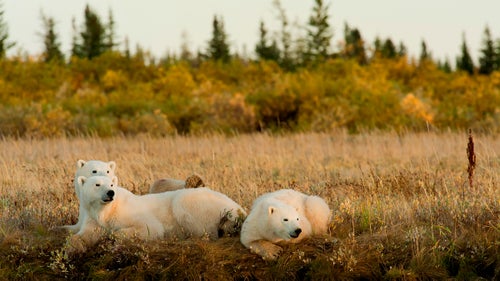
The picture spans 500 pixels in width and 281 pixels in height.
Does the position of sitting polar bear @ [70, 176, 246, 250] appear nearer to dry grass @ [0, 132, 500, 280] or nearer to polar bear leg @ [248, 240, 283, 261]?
dry grass @ [0, 132, 500, 280]

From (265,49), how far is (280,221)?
57.8 metres

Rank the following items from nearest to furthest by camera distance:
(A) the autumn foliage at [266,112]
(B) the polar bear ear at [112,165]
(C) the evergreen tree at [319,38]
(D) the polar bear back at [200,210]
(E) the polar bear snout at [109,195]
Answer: (E) the polar bear snout at [109,195] < (D) the polar bear back at [200,210] < (B) the polar bear ear at [112,165] < (A) the autumn foliage at [266,112] < (C) the evergreen tree at [319,38]

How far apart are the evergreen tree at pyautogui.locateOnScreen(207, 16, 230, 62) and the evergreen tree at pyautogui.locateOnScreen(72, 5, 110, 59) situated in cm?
967

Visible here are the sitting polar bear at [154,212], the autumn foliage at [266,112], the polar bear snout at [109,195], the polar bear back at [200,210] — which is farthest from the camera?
the autumn foliage at [266,112]

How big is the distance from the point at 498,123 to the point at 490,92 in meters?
7.18

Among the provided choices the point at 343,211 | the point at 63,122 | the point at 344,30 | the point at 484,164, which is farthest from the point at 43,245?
the point at 344,30

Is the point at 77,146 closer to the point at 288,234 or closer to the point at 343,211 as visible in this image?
the point at 343,211

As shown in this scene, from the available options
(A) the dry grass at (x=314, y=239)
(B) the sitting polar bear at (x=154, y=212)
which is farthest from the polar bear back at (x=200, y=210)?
(A) the dry grass at (x=314, y=239)

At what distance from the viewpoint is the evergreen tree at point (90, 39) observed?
6372 cm

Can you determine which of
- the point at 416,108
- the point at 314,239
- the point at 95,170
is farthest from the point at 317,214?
the point at 416,108

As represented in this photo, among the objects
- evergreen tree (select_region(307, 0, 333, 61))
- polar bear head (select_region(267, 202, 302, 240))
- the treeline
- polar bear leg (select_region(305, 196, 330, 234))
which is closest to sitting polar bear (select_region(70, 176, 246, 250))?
polar bear leg (select_region(305, 196, 330, 234))

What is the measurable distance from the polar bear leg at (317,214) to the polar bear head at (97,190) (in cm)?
211

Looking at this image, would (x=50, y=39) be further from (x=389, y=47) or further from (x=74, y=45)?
(x=389, y=47)

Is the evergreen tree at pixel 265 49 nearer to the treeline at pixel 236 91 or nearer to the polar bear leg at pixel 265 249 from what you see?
the treeline at pixel 236 91
